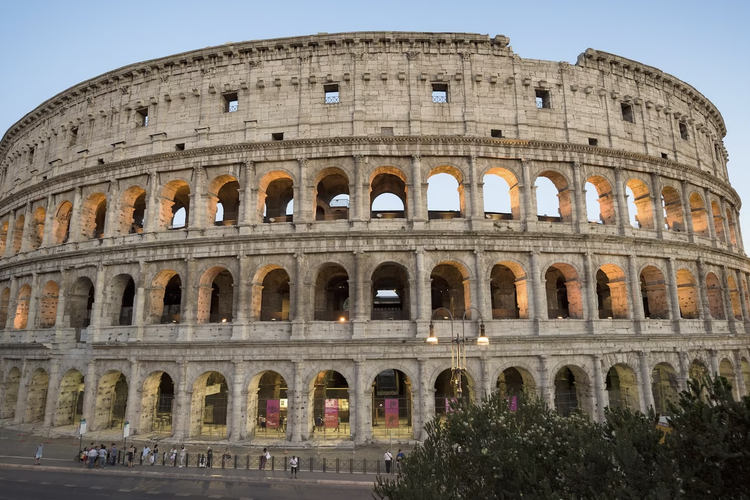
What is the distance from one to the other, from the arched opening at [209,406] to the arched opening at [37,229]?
17464 millimetres

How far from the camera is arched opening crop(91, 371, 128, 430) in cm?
2528

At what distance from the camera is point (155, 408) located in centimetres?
2531

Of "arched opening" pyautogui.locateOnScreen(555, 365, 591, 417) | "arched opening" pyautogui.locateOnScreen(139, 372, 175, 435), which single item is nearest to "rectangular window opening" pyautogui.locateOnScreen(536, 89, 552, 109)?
"arched opening" pyautogui.locateOnScreen(555, 365, 591, 417)

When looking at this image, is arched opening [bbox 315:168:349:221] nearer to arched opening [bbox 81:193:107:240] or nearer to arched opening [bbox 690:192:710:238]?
arched opening [bbox 81:193:107:240]

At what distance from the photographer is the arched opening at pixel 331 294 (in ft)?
85.1

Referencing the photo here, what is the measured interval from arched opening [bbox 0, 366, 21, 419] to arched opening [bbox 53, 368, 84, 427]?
480 centimetres

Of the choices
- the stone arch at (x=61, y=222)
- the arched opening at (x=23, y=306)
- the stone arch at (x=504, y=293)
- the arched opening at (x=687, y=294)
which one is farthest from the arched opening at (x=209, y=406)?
the arched opening at (x=687, y=294)

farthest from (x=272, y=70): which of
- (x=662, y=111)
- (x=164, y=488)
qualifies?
(x=662, y=111)

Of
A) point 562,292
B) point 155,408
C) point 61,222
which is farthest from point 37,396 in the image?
point 562,292

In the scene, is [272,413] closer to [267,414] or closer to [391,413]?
[267,414]

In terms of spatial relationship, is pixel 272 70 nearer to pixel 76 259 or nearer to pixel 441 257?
pixel 441 257

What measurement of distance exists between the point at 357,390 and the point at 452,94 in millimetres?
17425

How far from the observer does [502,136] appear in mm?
25422

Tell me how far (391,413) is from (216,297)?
1413 cm
